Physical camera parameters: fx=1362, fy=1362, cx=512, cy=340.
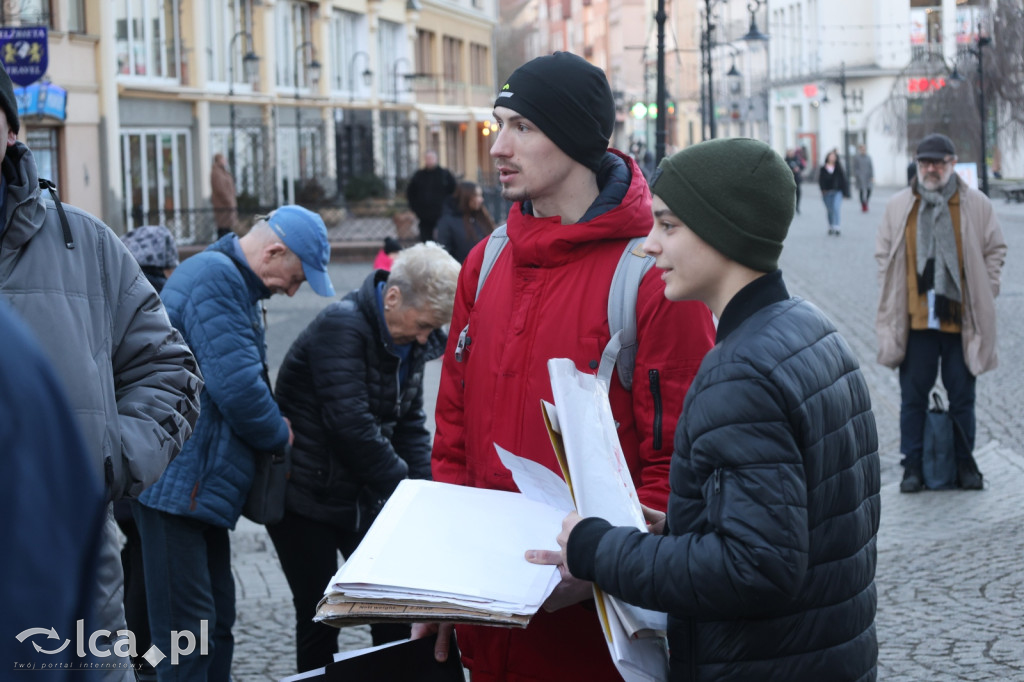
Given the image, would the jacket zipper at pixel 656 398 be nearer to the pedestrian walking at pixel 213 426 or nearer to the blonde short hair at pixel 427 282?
the blonde short hair at pixel 427 282

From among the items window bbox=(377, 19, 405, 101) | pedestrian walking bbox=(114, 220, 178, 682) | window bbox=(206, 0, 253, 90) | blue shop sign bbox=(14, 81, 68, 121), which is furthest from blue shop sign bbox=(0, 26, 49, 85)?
window bbox=(377, 19, 405, 101)

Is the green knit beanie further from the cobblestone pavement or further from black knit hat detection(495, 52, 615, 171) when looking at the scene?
the cobblestone pavement

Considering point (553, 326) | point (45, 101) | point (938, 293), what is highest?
point (45, 101)

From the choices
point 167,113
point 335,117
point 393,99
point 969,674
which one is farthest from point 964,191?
point 393,99

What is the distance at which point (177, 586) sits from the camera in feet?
14.0

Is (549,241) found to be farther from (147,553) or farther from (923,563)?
(923,563)

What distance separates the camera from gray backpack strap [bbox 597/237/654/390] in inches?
110

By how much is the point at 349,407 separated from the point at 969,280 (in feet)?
15.3

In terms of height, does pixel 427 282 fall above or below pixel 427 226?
below

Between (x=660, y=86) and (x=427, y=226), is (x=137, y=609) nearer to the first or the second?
(x=660, y=86)

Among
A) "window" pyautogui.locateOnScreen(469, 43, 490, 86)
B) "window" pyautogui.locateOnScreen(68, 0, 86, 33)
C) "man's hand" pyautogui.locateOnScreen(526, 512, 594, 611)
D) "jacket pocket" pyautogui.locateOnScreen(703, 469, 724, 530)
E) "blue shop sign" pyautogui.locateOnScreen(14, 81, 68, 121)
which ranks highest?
"window" pyautogui.locateOnScreen(469, 43, 490, 86)

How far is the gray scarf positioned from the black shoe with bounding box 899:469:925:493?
3.13 feet

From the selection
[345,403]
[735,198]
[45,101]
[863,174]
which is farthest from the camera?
[863,174]

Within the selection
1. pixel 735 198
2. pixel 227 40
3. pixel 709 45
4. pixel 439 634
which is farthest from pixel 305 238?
pixel 227 40
